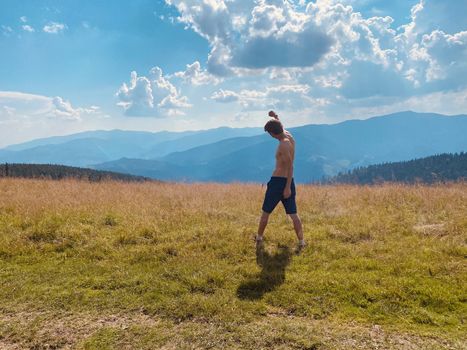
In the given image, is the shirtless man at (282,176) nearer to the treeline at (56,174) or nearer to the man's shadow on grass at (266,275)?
the man's shadow on grass at (266,275)

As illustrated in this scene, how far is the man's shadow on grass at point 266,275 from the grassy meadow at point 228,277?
0.06 feet

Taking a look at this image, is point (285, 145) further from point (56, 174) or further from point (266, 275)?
point (56, 174)

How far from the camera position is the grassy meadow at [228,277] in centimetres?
415

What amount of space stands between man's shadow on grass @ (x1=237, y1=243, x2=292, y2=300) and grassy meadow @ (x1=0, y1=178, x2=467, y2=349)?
0.8 inches

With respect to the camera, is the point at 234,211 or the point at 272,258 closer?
the point at 272,258

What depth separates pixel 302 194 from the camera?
12.4 m

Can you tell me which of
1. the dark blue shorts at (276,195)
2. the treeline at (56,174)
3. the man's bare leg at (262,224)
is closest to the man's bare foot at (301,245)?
the dark blue shorts at (276,195)

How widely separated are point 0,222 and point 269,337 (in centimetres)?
795

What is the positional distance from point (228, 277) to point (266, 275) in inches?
25.8

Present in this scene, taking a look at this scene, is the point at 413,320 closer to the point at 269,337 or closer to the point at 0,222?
the point at 269,337

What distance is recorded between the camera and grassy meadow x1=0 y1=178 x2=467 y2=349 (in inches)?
163


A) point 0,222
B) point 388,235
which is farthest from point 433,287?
point 0,222

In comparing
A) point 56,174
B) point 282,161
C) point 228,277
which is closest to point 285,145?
point 282,161

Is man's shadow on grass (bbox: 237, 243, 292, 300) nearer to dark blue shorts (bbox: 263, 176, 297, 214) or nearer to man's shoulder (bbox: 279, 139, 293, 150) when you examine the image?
dark blue shorts (bbox: 263, 176, 297, 214)
